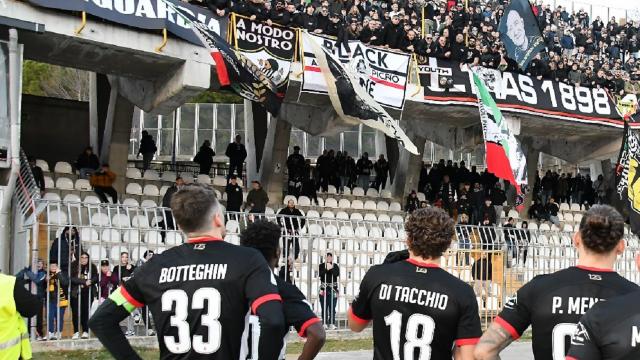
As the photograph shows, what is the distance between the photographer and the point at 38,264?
1222 cm

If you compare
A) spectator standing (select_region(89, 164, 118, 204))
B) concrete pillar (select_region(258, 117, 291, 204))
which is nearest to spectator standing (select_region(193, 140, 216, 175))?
concrete pillar (select_region(258, 117, 291, 204))

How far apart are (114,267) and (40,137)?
50.3 ft

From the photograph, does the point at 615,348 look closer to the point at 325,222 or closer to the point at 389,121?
the point at 325,222

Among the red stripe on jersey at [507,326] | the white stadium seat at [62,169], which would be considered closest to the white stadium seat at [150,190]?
the white stadium seat at [62,169]

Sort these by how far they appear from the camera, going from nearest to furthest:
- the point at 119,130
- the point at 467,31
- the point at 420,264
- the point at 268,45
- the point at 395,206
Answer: the point at 420,264 < the point at 268,45 < the point at 119,130 < the point at 467,31 < the point at 395,206

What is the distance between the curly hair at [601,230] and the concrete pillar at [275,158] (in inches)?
863

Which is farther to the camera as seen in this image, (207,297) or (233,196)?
(233,196)

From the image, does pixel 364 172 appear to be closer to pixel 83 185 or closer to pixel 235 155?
pixel 235 155

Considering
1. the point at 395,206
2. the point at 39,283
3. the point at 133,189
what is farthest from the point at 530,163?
the point at 39,283

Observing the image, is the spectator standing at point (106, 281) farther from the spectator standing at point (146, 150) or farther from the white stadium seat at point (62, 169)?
the spectator standing at point (146, 150)

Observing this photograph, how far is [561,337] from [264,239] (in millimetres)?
1568

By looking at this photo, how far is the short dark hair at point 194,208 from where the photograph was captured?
14.5ft

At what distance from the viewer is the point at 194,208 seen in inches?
173

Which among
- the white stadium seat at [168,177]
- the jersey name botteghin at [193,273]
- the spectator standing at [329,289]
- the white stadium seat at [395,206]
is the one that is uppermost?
the white stadium seat at [168,177]
